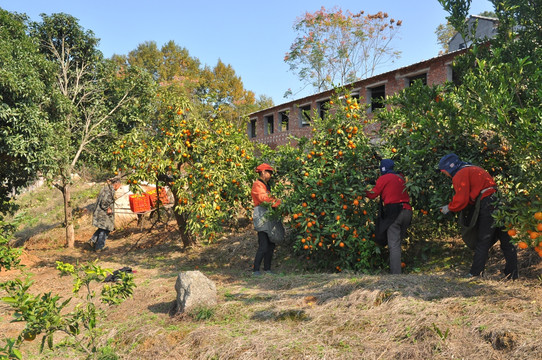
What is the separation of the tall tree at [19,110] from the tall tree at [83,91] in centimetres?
141

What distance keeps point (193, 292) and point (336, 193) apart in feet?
8.34

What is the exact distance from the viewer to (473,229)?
5051 mm

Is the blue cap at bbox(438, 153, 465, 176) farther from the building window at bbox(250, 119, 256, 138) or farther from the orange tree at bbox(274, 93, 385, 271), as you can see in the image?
the building window at bbox(250, 119, 256, 138)

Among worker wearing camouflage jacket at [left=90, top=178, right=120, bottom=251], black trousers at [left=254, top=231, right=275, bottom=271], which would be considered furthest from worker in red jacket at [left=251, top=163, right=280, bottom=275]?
worker wearing camouflage jacket at [left=90, top=178, right=120, bottom=251]

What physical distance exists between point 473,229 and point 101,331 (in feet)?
15.0

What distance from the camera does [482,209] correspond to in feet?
15.9

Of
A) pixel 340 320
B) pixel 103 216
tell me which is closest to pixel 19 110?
pixel 103 216

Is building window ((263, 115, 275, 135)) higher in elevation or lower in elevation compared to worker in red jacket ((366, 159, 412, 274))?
higher

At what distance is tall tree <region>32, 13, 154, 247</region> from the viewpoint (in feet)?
35.3

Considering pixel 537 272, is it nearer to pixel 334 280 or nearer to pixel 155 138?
pixel 334 280

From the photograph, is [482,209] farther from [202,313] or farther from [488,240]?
[202,313]

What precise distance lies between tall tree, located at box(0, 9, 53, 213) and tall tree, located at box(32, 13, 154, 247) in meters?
1.41

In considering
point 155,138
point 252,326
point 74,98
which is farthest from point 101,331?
point 74,98

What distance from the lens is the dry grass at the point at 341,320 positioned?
11.1 feet
